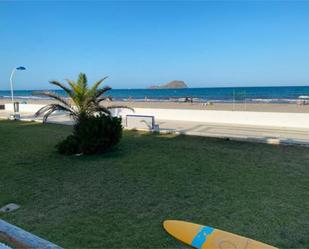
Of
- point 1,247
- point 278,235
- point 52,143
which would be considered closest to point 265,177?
point 278,235

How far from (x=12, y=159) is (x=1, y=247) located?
4.92m

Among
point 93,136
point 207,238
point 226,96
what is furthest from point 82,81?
point 226,96

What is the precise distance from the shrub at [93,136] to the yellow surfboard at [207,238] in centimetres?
468

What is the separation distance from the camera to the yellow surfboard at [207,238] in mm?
3070

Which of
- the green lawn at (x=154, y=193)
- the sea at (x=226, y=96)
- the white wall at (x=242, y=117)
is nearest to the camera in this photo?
the green lawn at (x=154, y=193)

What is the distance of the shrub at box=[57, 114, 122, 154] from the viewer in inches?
309

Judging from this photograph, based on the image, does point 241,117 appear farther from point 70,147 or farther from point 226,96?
point 226,96

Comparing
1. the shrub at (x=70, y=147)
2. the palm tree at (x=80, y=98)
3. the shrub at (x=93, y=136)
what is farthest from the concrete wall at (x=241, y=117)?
the shrub at (x=70, y=147)

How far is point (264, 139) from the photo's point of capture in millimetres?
9016

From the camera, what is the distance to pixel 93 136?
7852 mm

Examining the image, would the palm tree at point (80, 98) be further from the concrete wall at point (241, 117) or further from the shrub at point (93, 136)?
the concrete wall at point (241, 117)

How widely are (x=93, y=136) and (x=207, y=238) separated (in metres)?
5.23

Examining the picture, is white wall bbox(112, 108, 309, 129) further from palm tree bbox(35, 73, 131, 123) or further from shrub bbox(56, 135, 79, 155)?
shrub bbox(56, 135, 79, 155)

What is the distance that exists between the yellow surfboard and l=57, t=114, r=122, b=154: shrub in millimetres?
4685
